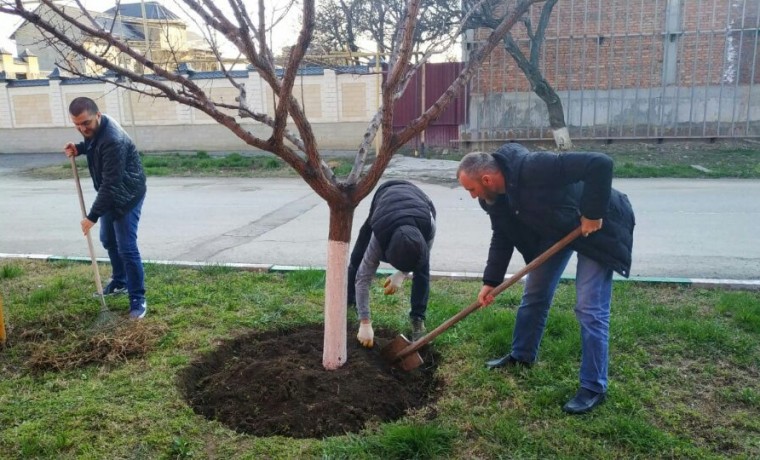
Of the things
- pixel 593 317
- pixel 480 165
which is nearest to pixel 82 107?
pixel 480 165

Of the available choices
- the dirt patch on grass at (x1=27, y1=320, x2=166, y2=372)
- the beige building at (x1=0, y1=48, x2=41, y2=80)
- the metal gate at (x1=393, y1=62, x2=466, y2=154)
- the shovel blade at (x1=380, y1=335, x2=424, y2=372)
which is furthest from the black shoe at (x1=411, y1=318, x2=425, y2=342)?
the beige building at (x1=0, y1=48, x2=41, y2=80)

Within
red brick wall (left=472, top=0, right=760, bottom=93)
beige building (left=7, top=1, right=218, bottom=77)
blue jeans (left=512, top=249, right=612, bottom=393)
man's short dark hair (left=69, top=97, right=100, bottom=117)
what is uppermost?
red brick wall (left=472, top=0, right=760, bottom=93)

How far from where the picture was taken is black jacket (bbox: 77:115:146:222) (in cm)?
443

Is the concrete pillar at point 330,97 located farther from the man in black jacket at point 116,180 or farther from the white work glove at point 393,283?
the white work glove at point 393,283

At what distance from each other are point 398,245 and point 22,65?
4061 cm

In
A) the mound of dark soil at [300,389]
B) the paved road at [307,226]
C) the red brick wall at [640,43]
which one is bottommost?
the paved road at [307,226]

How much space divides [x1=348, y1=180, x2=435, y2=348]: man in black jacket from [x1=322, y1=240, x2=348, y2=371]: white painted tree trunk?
0.18m

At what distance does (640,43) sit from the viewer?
18359mm

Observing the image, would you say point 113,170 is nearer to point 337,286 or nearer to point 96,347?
point 96,347

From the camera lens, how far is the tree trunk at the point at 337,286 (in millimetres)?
3348

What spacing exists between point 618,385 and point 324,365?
5.56 ft

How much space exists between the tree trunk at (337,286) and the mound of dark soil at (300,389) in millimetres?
103

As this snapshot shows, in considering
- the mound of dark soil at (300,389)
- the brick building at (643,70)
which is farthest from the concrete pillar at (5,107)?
the mound of dark soil at (300,389)

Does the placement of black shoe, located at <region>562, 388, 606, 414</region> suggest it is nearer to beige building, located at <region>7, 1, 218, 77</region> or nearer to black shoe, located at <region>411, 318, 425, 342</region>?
black shoe, located at <region>411, 318, 425, 342</region>
